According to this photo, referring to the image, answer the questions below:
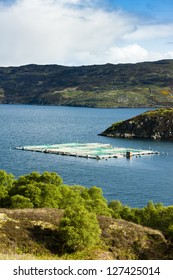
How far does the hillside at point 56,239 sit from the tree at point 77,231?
2.61 ft

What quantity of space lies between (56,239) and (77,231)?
2984mm

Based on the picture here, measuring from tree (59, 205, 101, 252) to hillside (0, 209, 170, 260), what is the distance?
0.80m

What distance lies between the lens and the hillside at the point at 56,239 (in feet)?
119

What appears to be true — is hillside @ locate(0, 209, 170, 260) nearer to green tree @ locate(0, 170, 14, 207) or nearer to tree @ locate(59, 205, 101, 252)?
tree @ locate(59, 205, 101, 252)

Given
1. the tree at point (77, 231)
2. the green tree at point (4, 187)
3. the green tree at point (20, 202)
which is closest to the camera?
the tree at point (77, 231)

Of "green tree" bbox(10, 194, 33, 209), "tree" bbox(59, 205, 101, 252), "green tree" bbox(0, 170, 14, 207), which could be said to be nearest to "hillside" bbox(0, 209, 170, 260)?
"tree" bbox(59, 205, 101, 252)

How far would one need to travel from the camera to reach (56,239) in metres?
38.9

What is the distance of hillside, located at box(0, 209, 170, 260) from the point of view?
36.3 m

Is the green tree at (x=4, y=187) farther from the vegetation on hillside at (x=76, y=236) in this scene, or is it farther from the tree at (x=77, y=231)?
the tree at (x=77, y=231)

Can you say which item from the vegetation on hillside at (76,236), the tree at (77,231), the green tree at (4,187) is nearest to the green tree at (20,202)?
the green tree at (4,187)

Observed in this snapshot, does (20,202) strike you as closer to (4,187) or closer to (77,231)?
(4,187)

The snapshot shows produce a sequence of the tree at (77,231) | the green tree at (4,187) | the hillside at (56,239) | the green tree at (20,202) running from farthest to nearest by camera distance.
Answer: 1. the green tree at (4,187)
2. the green tree at (20,202)
3. the tree at (77,231)
4. the hillside at (56,239)

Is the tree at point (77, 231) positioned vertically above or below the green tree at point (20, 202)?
above

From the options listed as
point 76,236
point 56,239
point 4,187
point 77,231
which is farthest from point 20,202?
point 76,236
